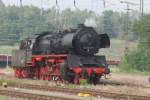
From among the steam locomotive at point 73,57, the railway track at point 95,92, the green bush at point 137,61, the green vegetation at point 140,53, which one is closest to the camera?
the railway track at point 95,92

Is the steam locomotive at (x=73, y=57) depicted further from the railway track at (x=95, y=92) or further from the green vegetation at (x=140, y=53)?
the green vegetation at (x=140, y=53)

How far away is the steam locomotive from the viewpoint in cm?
2775

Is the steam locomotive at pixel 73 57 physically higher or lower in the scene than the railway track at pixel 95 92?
higher

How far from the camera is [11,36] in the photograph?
305 ft

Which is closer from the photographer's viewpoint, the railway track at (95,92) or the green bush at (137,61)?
the railway track at (95,92)

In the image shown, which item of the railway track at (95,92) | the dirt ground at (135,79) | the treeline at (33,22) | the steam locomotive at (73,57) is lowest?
the dirt ground at (135,79)

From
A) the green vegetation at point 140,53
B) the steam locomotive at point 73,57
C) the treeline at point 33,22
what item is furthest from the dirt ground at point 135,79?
the treeline at point 33,22

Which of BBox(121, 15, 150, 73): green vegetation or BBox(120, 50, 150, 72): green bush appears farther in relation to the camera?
BBox(121, 15, 150, 73): green vegetation

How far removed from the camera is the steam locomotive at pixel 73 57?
27750mm

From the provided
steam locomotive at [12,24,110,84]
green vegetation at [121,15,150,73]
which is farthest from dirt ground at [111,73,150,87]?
green vegetation at [121,15,150,73]

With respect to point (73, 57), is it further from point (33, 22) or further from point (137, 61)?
point (33, 22)

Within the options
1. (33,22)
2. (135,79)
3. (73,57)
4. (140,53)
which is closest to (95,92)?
(73,57)

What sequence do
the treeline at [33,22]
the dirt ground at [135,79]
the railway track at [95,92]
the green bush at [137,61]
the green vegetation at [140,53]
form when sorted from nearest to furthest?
the railway track at [95,92] < the dirt ground at [135,79] < the green bush at [137,61] < the green vegetation at [140,53] < the treeline at [33,22]

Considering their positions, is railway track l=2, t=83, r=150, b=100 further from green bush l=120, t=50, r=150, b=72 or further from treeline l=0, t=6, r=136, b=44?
treeline l=0, t=6, r=136, b=44
